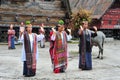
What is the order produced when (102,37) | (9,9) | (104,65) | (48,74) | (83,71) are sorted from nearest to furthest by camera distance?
(48,74), (83,71), (104,65), (102,37), (9,9)

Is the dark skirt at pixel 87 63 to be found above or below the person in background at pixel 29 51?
below

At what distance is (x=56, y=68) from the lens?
12.4 m

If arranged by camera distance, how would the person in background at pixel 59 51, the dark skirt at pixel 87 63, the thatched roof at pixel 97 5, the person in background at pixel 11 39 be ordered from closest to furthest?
the person in background at pixel 59 51 < the dark skirt at pixel 87 63 < the person in background at pixel 11 39 < the thatched roof at pixel 97 5

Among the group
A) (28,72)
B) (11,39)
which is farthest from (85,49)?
(11,39)

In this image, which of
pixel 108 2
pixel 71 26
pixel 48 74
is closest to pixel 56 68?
pixel 48 74

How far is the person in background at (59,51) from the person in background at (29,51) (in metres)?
0.68

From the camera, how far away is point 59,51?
12.4 meters

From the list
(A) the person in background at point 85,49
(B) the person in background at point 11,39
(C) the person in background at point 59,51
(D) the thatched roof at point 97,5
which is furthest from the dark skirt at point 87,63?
(D) the thatched roof at point 97,5

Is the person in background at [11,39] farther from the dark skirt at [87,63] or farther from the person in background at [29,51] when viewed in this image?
the person in background at [29,51]

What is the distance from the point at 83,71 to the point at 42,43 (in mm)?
12039

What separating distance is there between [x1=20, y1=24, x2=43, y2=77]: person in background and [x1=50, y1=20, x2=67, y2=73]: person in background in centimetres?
68

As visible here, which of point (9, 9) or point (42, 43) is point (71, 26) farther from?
point (42, 43)

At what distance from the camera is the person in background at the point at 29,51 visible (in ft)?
38.5

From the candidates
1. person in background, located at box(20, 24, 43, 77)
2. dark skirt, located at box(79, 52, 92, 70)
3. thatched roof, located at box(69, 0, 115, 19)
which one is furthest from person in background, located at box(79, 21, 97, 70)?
thatched roof, located at box(69, 0, 115, 19)
